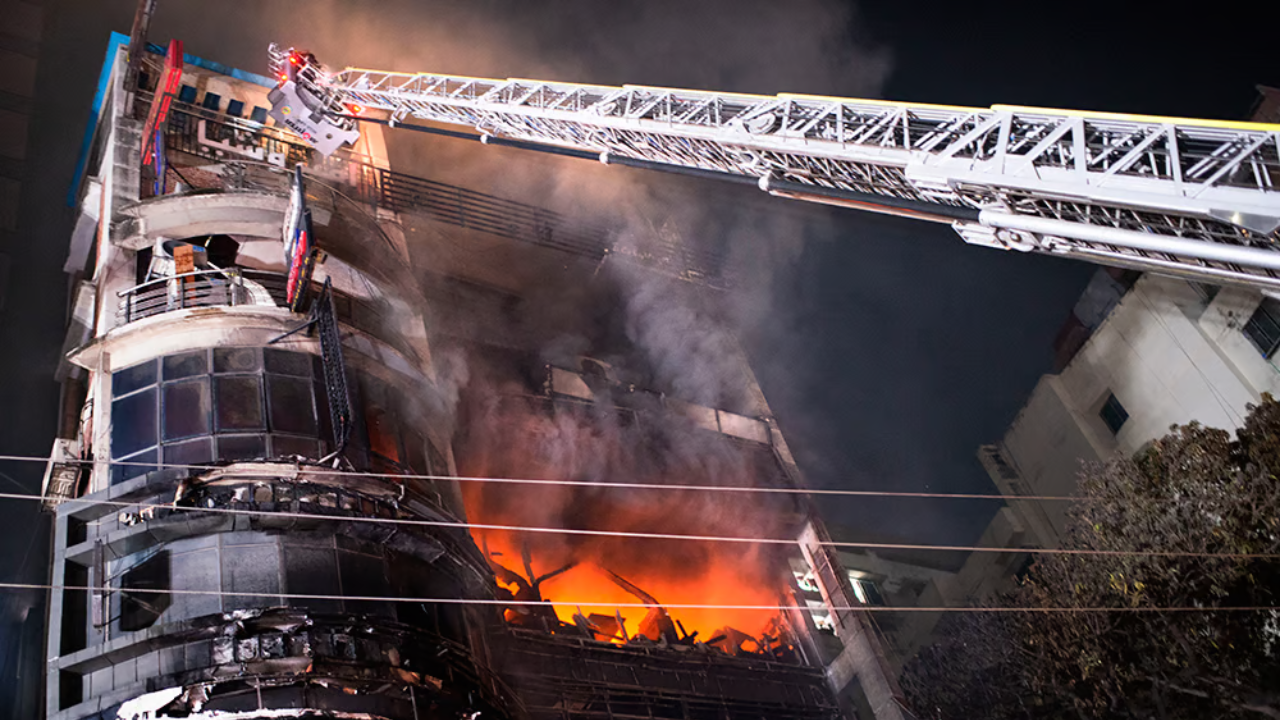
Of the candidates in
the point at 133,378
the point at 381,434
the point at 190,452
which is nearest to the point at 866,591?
the point at 381,434

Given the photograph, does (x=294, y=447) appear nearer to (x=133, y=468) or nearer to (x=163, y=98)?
(x=133, y=468)

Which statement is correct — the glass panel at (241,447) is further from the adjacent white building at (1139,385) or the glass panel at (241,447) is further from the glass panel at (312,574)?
the adjacent white building at (1139,385)

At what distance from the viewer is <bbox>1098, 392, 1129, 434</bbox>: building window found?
30391mm

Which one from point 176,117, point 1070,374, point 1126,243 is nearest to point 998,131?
point 1126,243

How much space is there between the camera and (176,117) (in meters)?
29.3

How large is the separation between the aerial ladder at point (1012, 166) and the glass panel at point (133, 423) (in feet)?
36.2

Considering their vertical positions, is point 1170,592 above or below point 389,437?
below

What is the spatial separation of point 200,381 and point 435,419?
18.5ft

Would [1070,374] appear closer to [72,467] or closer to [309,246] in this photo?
[309,246]

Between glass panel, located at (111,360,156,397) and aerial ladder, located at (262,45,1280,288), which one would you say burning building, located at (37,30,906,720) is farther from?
aerial ladder, located at (262,45,1280,288)

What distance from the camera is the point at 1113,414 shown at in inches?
1215

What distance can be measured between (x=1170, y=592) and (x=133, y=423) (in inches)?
836

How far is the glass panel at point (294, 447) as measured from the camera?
57.3 feet

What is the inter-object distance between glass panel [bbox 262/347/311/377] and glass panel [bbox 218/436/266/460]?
176 cm
